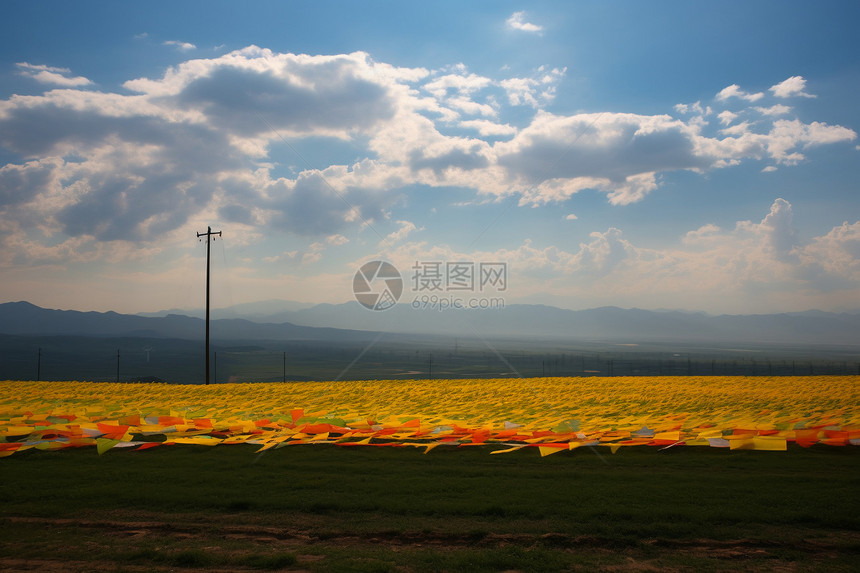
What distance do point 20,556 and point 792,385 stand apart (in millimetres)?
25755

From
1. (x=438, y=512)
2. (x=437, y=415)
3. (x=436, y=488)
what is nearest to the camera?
(x=438, y=512)

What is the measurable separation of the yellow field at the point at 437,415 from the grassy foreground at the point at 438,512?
42.0 inches

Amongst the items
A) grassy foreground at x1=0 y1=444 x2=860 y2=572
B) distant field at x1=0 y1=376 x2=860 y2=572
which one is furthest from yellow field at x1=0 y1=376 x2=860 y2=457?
grassy foreground at x1=0 y1=444 x2=860 y2=572

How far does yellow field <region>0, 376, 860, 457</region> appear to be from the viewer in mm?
11875

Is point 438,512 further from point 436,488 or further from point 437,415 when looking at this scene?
point 437,415

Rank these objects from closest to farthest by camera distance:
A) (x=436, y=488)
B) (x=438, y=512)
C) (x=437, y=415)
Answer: (x=438, y=512), (x=436, y=488), (x=437, y=415)

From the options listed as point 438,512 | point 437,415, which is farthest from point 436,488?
point 437,415

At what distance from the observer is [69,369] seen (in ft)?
599

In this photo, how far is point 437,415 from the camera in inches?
619

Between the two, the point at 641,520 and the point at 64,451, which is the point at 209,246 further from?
the point at 641,520

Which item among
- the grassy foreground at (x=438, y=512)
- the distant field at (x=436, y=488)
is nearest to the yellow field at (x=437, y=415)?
the distant field at (x=436, y=488)

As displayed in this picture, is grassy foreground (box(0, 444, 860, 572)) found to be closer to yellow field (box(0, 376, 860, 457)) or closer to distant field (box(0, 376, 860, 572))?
distant field (box(0, 376, 860, 572))

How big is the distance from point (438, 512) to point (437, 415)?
8201mm

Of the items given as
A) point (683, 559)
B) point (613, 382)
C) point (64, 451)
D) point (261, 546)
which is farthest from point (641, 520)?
point (613, 382)
